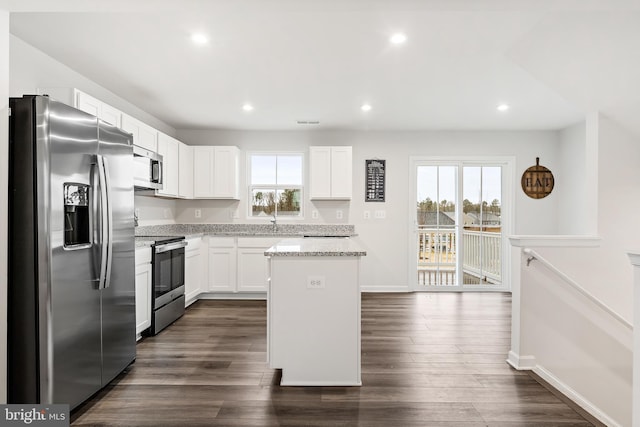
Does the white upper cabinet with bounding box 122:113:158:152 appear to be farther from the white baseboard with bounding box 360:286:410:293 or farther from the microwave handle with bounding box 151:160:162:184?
the white baseboard with bounding box 360:286:410:293

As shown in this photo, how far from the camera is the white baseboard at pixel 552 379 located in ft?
7.38

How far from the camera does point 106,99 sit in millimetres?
3736

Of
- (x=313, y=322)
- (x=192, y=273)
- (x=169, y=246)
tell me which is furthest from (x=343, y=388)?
(x=192, y=273)

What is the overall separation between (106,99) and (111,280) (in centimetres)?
227

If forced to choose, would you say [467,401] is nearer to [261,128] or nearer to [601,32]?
[601,32]

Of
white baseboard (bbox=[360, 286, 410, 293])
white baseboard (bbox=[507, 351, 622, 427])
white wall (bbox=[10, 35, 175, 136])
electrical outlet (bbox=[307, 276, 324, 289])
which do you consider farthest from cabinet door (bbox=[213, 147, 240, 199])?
white baseboard (bbox=[507, 351, 622, 427])

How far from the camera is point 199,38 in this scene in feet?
8.65

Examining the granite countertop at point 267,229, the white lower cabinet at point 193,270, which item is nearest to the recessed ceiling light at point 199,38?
the white lower cabinet at point 193,270

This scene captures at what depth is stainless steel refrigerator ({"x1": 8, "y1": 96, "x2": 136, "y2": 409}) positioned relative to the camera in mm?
1894

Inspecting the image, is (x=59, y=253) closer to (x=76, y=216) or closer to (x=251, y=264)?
(x=76, y=216)

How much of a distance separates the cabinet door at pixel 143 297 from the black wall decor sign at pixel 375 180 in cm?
327

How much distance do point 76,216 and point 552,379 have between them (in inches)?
134

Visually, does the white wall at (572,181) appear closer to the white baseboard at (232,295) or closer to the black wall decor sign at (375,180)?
the black wall decor sign at (375,180)

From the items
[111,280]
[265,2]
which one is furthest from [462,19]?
[111,280]
